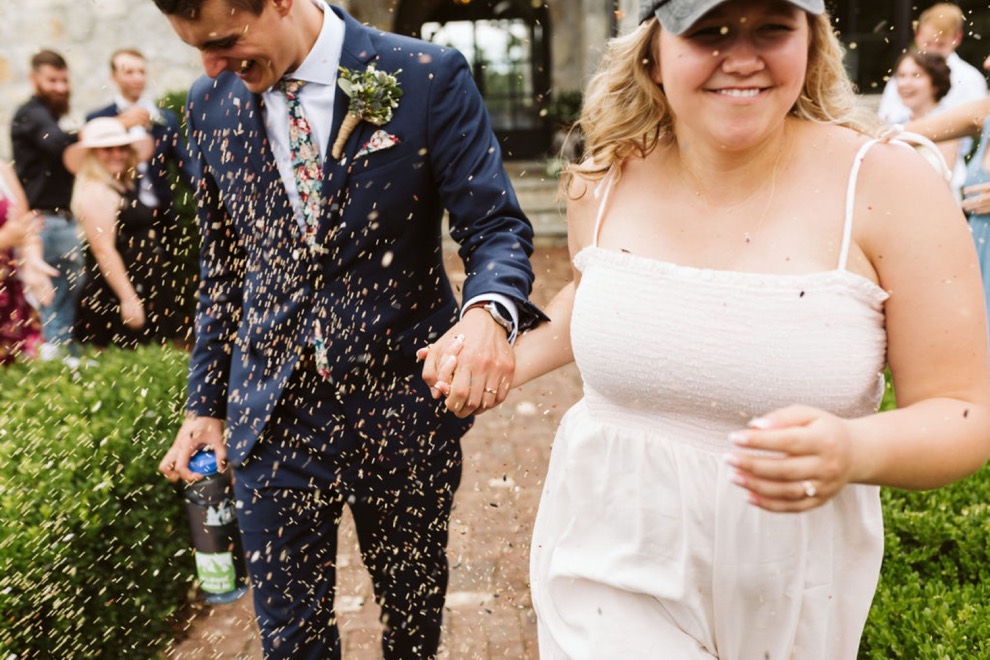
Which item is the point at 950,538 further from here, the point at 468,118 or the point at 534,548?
the point at 468,118


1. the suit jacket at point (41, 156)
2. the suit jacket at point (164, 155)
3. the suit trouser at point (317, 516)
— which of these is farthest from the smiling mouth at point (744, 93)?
the suit jacket at point (41, 156)

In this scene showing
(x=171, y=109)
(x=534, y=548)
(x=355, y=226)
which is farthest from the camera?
(x=171, y=109)

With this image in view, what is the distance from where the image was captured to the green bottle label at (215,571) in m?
4.32

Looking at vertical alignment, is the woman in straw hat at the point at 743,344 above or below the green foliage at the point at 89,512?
above

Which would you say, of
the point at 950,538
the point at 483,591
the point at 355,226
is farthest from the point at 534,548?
the point at 483,591

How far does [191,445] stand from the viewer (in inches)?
122

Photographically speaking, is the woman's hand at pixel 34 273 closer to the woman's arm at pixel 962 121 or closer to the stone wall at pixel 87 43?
the woman's arm at pixel 962 121

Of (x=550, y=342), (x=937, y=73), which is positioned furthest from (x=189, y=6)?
(x=937, y=73)

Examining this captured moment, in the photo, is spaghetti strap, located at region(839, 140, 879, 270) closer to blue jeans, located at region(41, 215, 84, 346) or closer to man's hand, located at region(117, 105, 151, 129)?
blue jeans, located at region(41, 215, 84, 346)

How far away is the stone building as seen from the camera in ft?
40.0

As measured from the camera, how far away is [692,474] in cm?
187

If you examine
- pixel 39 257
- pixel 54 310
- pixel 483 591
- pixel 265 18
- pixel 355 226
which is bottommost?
pixel 483 591

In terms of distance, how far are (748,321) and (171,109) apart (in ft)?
25.2

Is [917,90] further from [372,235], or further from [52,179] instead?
A: [52,179]
